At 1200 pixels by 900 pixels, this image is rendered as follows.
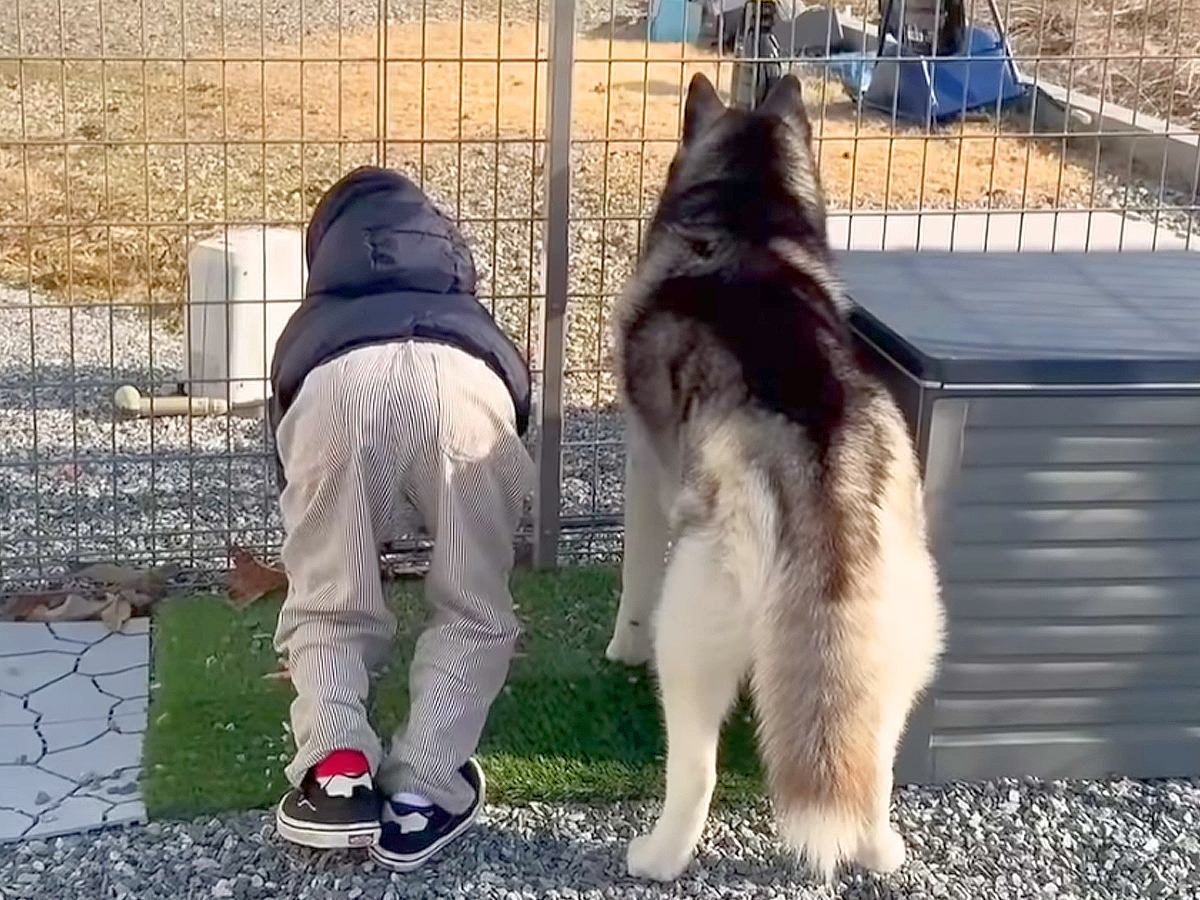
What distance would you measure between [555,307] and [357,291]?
96 cm

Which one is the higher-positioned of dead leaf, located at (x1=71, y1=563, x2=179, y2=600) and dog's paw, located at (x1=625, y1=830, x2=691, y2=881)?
dead leaf, located at (x1=71, y1=563, x2=179, y2=600)

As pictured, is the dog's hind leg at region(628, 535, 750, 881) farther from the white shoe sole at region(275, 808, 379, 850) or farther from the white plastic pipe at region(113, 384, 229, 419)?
the white plastic pipe at region(113, 384, 229, 419)

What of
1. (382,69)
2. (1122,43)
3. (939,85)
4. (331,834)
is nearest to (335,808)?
(331,834)

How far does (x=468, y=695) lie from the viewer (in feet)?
10.4

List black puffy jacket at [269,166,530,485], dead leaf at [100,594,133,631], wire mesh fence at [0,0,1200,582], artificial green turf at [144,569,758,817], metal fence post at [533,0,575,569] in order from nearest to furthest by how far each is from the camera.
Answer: black puffy jacket at [269,166,530,485]
artificial green turf at [144,569,758,817]
metal fence post at [533,0,575,569]
dead leaf at [100,594,133,631]
wire mesh fence at [0,0,1200,582]

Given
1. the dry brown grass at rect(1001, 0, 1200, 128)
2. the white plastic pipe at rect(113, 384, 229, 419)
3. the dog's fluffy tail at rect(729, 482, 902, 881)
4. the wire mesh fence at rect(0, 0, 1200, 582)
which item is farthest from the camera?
the dry brown grass at rect(1001, 0, 1200, 128)

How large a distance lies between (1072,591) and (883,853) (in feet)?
2.41

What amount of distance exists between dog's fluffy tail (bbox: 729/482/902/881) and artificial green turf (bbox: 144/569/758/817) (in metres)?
0.67

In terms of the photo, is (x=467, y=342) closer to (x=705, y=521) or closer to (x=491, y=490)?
(x=491, y=490)

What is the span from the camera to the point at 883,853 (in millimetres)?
3107

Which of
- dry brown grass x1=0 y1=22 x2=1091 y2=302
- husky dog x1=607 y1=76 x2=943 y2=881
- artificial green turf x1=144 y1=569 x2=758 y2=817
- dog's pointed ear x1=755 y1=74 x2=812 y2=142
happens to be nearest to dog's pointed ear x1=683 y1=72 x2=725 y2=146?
dog's pointed ear x1=755 y1=74 x2=812 y2=142

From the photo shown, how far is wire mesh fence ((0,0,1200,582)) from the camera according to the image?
4383mm

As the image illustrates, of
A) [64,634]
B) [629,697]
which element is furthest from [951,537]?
[64,634]

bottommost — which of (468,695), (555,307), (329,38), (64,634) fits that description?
(64,634)
